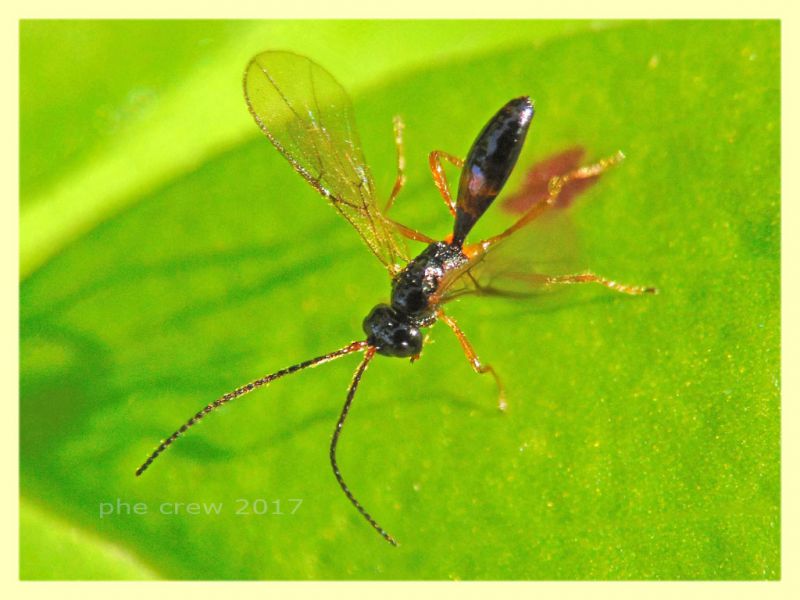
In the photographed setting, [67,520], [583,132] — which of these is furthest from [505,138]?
[67,520]

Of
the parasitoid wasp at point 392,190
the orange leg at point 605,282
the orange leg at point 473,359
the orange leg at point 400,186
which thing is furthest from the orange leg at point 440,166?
the orange leg at point 605,282

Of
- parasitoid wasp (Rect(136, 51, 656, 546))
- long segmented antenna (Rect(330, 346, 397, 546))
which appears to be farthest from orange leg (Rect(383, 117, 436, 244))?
long segmented antenna (Rect(330, 346, 397, 546))

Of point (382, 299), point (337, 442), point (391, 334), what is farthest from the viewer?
point (382, 299)

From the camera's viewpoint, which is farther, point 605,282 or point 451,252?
point 451,252

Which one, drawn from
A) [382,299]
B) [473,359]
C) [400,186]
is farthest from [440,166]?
[473,359]

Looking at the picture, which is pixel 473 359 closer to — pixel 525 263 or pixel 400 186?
pixel 525 263

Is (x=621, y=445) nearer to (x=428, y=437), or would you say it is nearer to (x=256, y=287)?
(x=428, y=437)

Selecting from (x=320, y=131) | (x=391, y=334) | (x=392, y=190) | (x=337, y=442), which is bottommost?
(x=337, y=442)

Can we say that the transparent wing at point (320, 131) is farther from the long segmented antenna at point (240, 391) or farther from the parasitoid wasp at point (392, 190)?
the long segmented antenna at point (240, 391)
